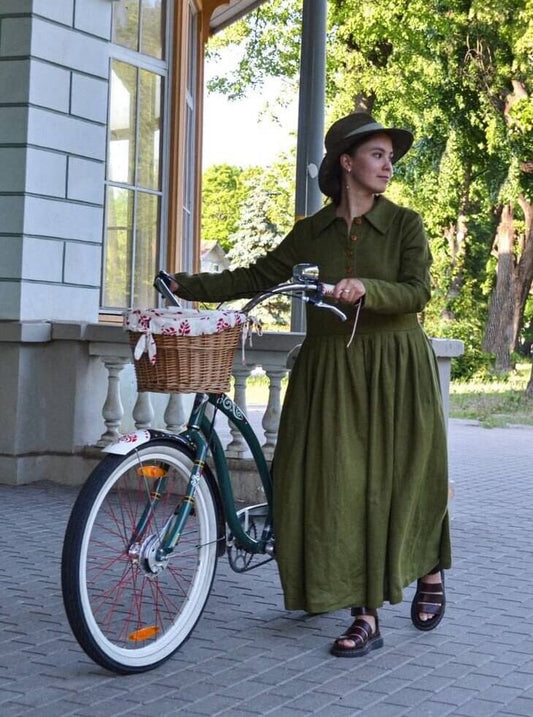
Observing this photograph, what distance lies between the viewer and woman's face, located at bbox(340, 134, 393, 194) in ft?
14.9

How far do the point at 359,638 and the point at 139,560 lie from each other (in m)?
0.90

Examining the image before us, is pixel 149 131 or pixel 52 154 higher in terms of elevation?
pixel 149 131

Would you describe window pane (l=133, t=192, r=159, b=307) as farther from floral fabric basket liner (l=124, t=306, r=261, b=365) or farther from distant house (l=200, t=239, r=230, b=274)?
distant house (l=200, t=239, r=230, b=274)

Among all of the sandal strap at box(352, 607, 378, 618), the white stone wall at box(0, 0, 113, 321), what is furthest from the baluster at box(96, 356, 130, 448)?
the sandal strap at box(352, 607, 378, 618)

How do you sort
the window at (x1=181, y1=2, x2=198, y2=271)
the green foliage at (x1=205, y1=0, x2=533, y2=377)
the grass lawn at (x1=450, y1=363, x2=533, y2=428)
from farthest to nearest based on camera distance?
1. the green foliage at (x1=205, y1=0, x2=533, y2=377)
2. the grass lawn at (x1=450, y1=363, x2=533, y2=428)
3. the window at (x1=181, y1=2, x2=198, y2=271)

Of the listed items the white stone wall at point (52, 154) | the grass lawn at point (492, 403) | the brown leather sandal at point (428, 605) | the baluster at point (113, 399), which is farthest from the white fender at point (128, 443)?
the grass lawn at point (492, 403)

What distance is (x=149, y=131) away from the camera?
10039mm

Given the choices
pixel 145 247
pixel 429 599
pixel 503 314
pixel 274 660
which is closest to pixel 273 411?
pixel 145 247

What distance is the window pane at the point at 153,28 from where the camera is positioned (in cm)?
988

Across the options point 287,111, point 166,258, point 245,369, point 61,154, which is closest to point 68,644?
point 245,369

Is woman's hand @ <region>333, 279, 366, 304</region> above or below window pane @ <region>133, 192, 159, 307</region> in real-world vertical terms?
below

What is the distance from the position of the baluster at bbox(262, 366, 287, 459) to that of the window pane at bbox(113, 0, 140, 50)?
3.28 m

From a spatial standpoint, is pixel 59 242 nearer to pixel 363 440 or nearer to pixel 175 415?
pixel 175 415

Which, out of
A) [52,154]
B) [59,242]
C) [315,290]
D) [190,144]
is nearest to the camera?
[315,290]
